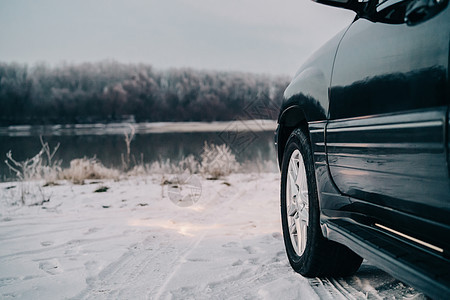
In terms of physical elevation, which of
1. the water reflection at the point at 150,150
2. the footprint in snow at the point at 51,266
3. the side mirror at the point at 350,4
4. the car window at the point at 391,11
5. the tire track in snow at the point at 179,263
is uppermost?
the side mirror at the point at 350,4

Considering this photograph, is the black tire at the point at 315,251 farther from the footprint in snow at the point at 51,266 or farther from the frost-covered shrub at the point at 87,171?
the frost-covered shrub at the point at 87,171

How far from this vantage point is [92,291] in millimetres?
2305

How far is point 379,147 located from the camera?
1583mm

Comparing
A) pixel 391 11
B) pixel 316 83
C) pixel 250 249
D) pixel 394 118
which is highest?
pixel 391 11

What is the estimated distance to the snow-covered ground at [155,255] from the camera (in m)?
2.25

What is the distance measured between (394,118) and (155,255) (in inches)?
85.6

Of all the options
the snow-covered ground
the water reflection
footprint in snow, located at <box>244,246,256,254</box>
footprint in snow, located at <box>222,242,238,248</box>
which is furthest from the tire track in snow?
the water reflection

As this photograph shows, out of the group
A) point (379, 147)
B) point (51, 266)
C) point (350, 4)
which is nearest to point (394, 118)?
point (379, 147)

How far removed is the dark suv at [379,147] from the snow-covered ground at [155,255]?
0.24 m

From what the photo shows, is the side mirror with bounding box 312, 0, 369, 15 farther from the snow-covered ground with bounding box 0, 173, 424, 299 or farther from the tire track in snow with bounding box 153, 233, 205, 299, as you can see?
the tire track in snow with bounding box 153, 233, 205, 299

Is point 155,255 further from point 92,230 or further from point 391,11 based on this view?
point 391,11

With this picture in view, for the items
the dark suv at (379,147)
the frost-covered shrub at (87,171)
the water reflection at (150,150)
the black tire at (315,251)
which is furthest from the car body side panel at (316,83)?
the water reflection at (150,150)

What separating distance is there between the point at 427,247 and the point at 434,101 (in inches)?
21.4

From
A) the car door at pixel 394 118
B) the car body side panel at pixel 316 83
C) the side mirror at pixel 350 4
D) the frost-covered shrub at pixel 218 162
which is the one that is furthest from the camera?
the frost-covered shrub at pixel 218 162
